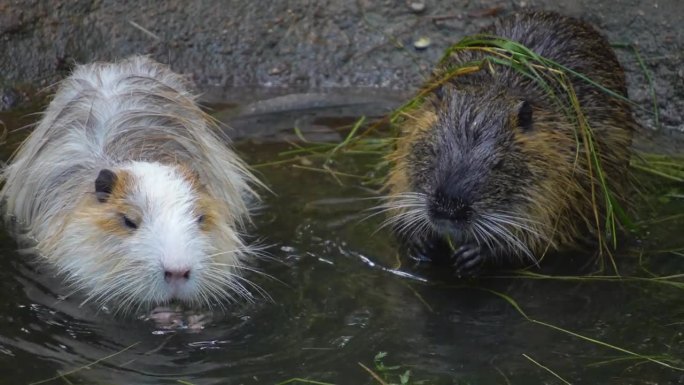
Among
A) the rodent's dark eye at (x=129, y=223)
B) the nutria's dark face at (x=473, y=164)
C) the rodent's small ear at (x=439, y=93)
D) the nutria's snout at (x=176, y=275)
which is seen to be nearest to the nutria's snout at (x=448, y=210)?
the nutria's dark face at (x=473, y=164)

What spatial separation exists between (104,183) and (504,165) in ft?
5.23

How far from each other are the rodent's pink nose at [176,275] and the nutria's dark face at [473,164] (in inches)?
40.1

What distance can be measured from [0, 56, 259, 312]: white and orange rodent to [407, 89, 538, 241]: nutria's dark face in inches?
32.7

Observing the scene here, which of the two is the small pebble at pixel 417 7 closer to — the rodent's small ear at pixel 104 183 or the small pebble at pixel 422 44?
the small pebble at pixel 422 44

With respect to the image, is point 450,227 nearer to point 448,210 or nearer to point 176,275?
point 448,210

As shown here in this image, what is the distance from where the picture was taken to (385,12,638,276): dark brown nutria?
4660 mm

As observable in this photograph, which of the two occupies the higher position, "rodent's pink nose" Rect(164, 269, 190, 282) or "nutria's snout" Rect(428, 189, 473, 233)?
"nutria's snout" Rect(428, 189, 473, 233)

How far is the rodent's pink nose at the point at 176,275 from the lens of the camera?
4137 mm

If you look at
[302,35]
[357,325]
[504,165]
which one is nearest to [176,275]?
[357,325]

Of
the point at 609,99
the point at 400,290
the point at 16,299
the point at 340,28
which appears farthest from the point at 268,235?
the point at 340,28

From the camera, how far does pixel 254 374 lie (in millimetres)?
3924

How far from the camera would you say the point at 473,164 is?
15.3ft

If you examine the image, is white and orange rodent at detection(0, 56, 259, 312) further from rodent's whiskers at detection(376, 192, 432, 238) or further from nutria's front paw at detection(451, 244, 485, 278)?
nutria's front paw at detection(451, 244, 485, 278)

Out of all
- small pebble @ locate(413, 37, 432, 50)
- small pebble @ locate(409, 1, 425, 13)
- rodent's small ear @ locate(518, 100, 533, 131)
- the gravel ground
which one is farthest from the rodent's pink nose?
small pebble @ locate(409, 1, 425, 13)
